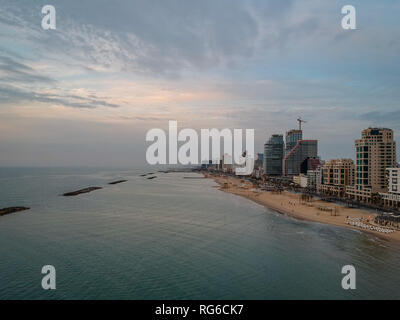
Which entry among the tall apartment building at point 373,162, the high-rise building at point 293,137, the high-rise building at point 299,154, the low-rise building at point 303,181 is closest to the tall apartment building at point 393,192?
the tall apartment building at point 373,162

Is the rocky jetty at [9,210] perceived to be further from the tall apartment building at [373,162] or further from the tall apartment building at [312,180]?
the tall apartment building at [312,180]

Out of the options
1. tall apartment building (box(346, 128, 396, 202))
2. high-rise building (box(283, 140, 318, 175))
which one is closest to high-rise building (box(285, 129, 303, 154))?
high-rise building (box(283, 140, 318, 175))

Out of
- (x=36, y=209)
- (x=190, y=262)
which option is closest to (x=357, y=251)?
(x=190, y=262)

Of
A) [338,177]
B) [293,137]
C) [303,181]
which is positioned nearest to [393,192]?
[338,177]

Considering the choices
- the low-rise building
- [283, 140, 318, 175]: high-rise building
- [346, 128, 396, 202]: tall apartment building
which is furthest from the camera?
[283, 140, 318, 175]: high-rise building

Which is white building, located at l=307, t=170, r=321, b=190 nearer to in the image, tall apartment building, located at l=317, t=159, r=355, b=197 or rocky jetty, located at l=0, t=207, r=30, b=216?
tall apartment building, located at l=317, t=159, r=355, b=197
